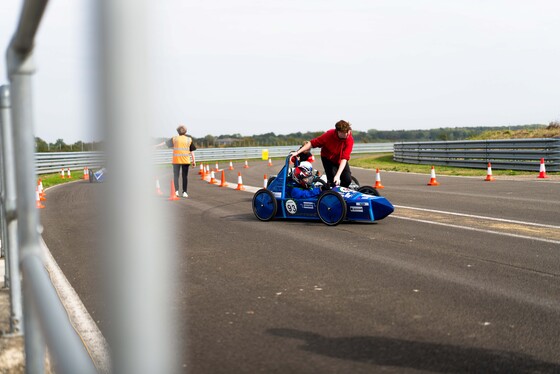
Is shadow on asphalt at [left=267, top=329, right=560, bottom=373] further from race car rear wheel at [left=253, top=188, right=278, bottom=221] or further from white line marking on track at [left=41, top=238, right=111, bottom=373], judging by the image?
race car rear wheel at [left=253, top=188, right=278, bottom=221]

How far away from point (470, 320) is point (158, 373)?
4569mm

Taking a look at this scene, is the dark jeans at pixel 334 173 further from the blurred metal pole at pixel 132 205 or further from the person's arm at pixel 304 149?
the blurred metal pole at pixel 132 205

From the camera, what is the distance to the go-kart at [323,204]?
10.8 m

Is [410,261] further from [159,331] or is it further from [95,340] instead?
[159,331]

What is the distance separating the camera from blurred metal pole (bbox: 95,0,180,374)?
758 mm

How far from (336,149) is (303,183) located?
962 millimetres

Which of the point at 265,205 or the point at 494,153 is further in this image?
the point at 494,153

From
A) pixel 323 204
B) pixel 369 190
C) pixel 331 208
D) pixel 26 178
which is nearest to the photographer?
pixel 26 178

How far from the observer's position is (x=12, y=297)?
3.61 metres

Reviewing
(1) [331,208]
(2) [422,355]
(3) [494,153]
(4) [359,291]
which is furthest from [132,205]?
(3) [494,153]

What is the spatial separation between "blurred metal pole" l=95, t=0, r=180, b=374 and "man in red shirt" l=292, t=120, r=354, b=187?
10.8 metres

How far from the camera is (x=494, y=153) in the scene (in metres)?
26.5

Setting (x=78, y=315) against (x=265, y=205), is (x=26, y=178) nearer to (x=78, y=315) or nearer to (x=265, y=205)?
(x=78, y=315)

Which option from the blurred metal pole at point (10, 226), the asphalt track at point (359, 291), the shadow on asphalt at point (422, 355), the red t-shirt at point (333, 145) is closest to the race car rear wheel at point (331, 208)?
the asphalt track at point (359, 291)
